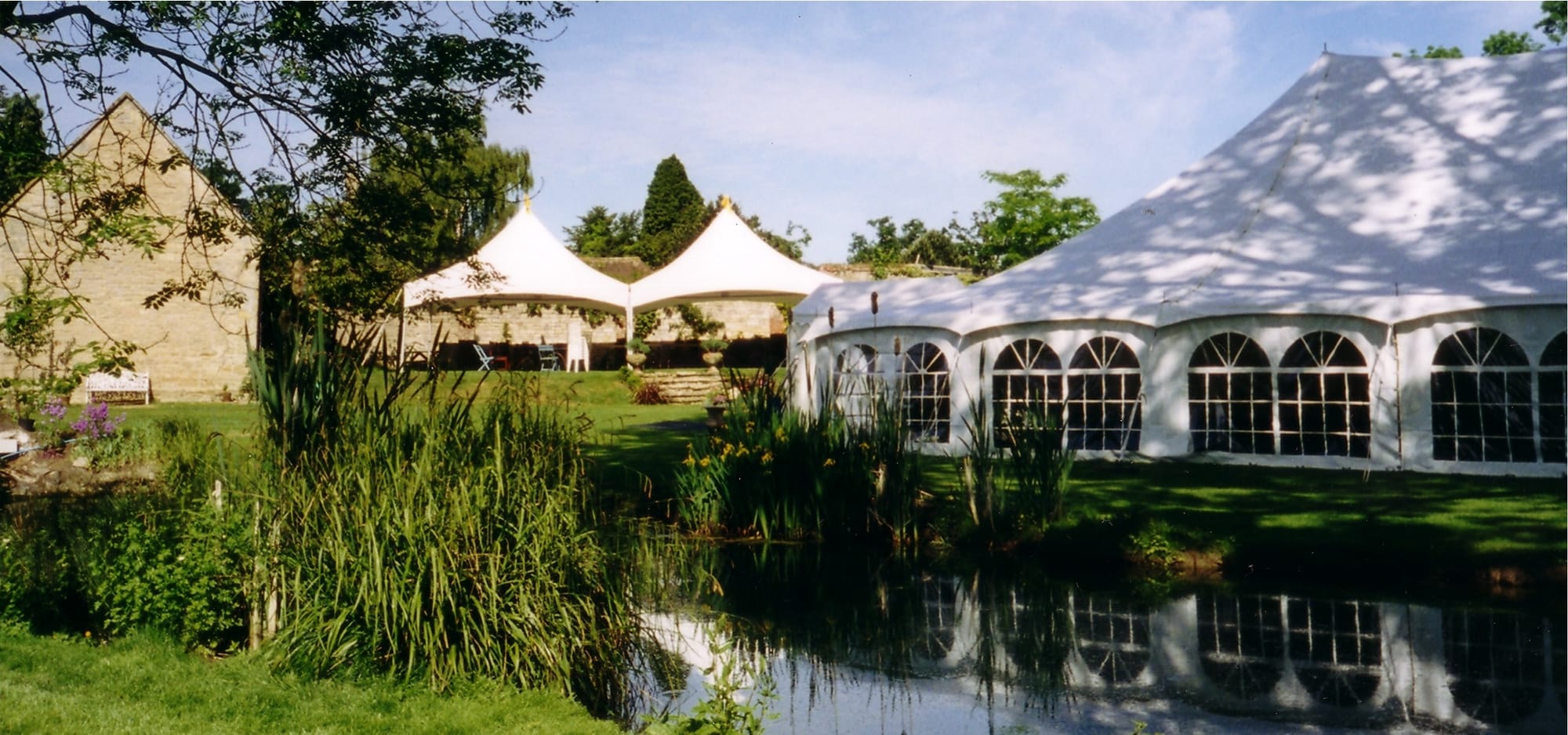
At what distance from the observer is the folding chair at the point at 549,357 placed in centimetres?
2797

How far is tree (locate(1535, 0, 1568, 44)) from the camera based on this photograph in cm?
3064

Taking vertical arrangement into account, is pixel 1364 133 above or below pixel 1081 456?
above

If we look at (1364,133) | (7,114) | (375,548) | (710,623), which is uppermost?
(1364,133)

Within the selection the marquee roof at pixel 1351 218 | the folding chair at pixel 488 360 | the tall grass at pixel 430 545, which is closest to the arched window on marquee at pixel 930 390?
the marquee roof at pixel 1351 218

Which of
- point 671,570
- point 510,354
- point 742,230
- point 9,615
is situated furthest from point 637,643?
point 510,354

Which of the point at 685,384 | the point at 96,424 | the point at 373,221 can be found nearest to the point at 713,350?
the point at 685,384

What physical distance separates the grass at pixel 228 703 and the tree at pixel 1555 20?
32.6 meters

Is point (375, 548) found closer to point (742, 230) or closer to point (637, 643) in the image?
point (637, 643)

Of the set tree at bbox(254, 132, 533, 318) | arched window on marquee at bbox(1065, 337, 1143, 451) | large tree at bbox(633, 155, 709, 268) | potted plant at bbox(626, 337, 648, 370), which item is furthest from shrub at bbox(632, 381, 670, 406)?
large tree at bbox(633, 155, 709, 268)

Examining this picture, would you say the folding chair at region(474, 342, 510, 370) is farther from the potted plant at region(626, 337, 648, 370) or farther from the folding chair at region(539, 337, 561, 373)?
the potted plant at region(626, 337, 648, 370)

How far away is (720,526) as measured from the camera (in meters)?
10.8

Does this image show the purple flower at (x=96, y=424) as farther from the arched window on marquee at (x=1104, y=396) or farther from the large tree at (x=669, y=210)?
the large tree at (x=669, y=210)

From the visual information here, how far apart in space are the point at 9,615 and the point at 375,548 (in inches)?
95.9

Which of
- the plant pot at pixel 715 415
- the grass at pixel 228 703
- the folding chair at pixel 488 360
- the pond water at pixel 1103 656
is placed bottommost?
the pond water at pixel 1103 656
